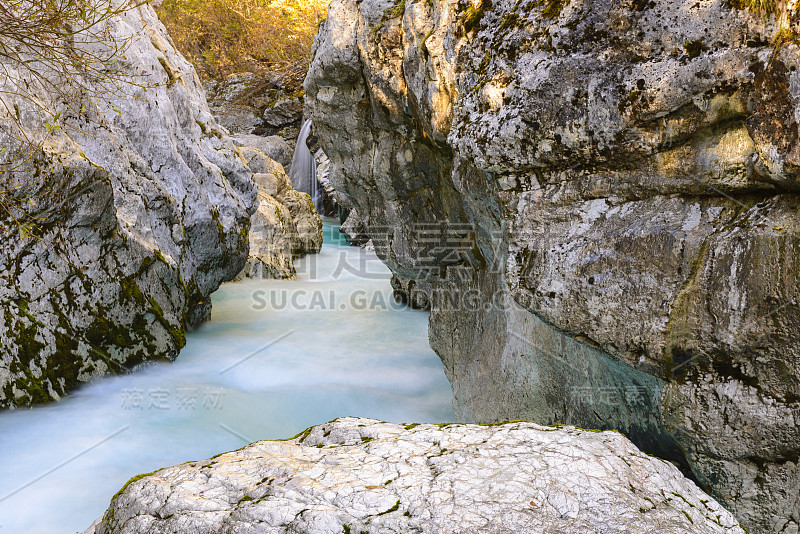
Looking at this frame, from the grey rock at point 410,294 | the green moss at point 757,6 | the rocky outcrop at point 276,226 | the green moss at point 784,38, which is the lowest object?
the grey rock at point 410,294

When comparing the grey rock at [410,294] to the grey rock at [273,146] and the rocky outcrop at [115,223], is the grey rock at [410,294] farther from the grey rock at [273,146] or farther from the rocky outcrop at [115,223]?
the grey rock at [273,146]

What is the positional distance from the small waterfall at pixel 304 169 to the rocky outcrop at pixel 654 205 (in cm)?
1609

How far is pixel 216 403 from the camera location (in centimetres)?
611

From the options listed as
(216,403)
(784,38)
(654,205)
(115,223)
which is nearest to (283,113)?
(115,223)

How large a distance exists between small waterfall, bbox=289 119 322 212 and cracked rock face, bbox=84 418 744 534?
1764cm

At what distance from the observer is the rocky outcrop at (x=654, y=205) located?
8.39ft

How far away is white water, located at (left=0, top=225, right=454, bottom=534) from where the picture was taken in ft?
14.9

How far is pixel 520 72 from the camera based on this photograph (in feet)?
10.4

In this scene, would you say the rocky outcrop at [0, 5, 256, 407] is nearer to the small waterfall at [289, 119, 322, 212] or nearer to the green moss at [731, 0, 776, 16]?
the green moss at [731, 0, 776, 16]

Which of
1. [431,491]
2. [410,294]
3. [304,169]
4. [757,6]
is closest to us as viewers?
[431,491]

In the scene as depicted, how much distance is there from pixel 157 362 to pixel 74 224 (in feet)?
6.35

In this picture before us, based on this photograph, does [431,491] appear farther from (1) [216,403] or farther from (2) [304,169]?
(2) [304,169]

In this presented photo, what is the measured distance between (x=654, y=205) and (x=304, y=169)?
1767cm

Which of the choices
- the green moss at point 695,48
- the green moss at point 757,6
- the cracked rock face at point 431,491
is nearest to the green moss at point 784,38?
the green moss at point 757,6
